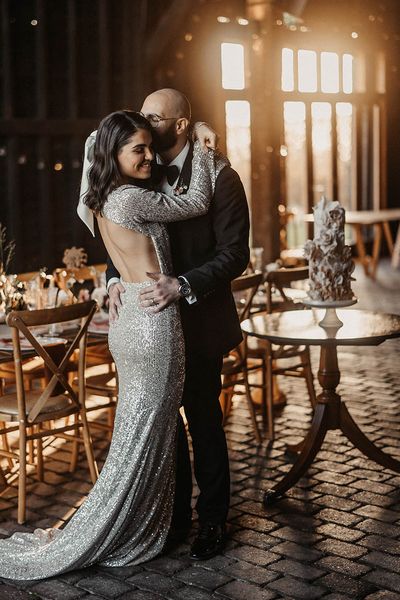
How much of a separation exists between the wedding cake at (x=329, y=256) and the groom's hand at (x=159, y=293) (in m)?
1.02

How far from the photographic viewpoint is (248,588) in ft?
12.0

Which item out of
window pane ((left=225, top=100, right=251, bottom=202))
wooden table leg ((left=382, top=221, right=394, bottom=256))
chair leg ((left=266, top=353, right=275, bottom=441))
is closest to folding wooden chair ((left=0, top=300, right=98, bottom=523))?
chair leg ((left=266, top=353, right=275, bottom=441))

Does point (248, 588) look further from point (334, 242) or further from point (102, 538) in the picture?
point (334, 242)

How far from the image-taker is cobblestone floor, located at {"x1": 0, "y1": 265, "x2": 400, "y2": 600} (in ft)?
12.1

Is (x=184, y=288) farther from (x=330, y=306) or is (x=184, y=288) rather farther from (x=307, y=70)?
(x=307, y=70)

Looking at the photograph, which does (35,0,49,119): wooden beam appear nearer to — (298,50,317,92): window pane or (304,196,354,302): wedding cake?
(304,196,354,302): wedding cake

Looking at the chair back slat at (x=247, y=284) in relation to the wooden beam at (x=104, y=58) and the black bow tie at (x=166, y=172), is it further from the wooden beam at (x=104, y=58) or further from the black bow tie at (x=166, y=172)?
the wooden beam at (x=104, y=58)

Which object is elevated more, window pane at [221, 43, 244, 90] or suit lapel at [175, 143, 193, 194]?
window pane at [221, 43, 244, 90]

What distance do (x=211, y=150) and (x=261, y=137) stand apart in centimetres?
734

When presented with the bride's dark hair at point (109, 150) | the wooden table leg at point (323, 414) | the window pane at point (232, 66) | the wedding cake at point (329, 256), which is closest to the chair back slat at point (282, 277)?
the wooden table leg at point (323, 414)

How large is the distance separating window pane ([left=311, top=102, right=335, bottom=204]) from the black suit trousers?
10536mm

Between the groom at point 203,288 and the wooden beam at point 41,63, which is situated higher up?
the wooden beam at point 41,63

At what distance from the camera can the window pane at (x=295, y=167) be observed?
45.3 ft

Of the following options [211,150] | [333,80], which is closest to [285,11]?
[333,80]
